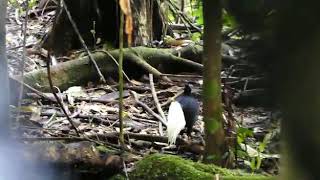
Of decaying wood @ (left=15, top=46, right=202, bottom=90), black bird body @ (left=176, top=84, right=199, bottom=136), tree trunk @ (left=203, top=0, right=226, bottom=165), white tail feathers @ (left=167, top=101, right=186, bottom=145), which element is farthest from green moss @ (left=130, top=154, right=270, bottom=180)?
decaying wood @ (left=15, top=46, right=202, bottom=90)

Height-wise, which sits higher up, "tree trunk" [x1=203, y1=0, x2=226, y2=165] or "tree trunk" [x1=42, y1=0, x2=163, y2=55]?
"tree trunk" [x1=42, y1=0, x2=163, y2=55]

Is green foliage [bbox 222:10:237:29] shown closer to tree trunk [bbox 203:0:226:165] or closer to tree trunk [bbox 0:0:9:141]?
tree trunk [bbox 203:0:226:165]

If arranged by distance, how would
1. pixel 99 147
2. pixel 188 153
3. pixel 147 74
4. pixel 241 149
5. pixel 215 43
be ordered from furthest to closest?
pixel 147 74 < pixel 188 153 < pixel 241 149 < pixel 99 147 < pixel 215 43

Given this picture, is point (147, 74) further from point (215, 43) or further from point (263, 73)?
point (263, 73)

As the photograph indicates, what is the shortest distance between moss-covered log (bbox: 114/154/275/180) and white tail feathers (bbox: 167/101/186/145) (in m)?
0.56

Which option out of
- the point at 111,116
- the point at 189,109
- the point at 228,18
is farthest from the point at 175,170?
the point at 228,18

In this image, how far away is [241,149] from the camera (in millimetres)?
2326

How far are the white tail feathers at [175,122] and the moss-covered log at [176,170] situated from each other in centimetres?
56

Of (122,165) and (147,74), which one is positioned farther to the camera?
(147,74)

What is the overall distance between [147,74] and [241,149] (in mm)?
1760

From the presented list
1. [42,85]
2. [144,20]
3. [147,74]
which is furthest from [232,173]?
[144,20]

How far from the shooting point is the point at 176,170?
196 cm

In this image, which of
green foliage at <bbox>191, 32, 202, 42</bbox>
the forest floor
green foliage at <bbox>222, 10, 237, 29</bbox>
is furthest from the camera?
green foliage at <bbox>191, 32, 202, 42</bbox>

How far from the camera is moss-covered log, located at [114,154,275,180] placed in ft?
6.35
